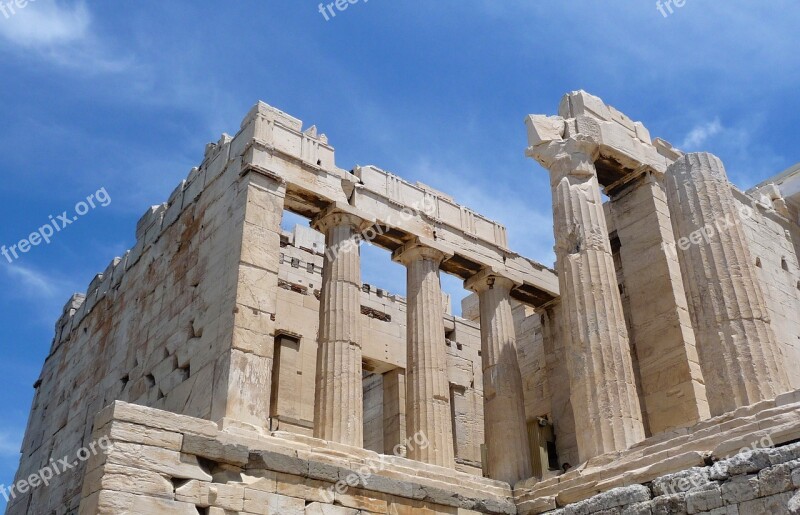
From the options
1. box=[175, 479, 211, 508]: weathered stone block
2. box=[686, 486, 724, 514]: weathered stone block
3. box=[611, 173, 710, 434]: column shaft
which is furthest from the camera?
box=[611, 173, 710, 434]: column shaft

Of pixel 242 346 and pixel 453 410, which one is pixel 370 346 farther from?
pixel 242 346

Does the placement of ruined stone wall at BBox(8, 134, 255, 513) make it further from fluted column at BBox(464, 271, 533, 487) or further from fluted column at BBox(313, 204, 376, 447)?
fluted column at BBox(464, 271, 533, 487)

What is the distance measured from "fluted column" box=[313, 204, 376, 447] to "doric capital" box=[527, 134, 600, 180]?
449 cm

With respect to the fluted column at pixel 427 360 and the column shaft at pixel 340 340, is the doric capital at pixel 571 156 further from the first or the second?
the column shaft at pixel 340 340

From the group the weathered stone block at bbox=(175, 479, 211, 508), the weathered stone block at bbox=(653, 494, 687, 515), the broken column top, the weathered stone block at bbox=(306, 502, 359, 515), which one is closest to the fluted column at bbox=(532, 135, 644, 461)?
the broken column top

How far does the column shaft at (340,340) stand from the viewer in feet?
53.3

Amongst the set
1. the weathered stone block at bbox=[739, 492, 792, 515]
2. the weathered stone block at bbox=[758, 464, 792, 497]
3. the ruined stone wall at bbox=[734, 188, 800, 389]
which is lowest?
the weathered stone block at bbox=[739, 492, 792, 515]

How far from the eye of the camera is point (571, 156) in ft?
58.6

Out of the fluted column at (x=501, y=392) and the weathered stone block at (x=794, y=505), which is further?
the fluted column at (x=501, y=392)

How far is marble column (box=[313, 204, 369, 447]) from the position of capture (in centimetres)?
1625

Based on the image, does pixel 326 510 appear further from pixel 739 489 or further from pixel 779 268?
pixel 779 268

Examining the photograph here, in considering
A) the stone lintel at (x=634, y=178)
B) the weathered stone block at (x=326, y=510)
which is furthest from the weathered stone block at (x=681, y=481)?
the stone lintel at (x=634, y=178)

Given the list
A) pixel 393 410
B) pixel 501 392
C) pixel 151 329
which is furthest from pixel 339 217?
pixel 393 410

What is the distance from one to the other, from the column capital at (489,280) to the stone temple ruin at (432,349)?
3.4 inches
